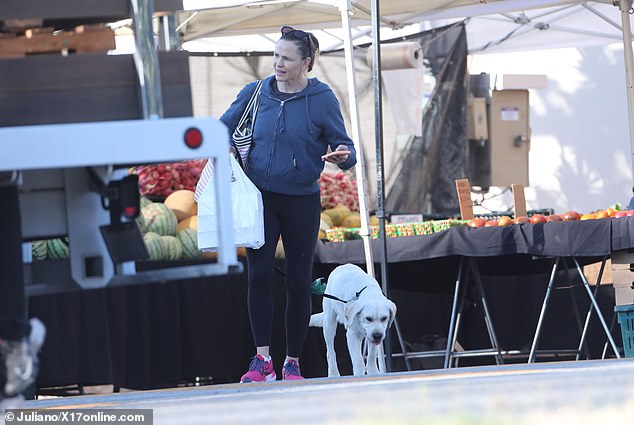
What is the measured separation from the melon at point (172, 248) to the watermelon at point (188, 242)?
0.12 feet

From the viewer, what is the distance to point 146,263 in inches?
274

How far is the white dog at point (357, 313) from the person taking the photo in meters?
5.89

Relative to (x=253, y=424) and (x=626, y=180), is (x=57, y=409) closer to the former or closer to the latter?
(x=253, y=424)

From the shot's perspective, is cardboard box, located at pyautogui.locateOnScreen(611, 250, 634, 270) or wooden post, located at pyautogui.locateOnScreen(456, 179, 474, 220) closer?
cardboard box, located at pyautogui.locateOnScreen(611, 250, 634, 270)

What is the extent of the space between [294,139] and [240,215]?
472mm

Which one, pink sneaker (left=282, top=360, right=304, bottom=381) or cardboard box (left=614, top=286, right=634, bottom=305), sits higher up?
cardboard box (left=614, top=286, right=634, bottom=305)

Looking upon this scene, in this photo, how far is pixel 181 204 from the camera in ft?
25.7

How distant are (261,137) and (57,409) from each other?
1963 millimetres

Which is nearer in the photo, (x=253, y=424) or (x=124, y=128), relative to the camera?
(x=124, y=128)

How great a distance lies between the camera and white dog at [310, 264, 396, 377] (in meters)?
5.89

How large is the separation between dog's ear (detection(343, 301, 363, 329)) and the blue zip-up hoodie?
2.92 feet

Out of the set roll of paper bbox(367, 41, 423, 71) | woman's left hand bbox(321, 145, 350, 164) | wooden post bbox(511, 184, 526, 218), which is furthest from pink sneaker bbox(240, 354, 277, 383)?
roll of paper bbox(367, 41, 423, 71)

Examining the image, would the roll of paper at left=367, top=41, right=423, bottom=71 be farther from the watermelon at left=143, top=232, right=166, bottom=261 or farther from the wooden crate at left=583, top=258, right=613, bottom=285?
the watermelon at left=143, top=232, right=166, bottom=261

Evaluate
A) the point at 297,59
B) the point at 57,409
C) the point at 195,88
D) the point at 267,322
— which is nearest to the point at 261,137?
the point at 297,59
